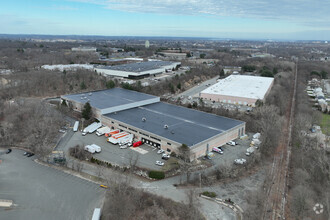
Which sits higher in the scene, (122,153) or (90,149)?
(90,149)

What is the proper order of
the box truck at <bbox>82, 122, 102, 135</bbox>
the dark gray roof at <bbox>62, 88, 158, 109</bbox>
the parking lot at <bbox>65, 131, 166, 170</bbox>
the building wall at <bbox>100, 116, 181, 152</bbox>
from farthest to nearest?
the dark gray roof at <bbox>62, 88, 158, 109</bbox> < the box truck at <bbox>82, 122, 102, 135</bbox> < the building wall at <bbox>100, 116, 181, 152</bbox> < the parking lot at <bbox>65, 131, 166, 170</bbox>

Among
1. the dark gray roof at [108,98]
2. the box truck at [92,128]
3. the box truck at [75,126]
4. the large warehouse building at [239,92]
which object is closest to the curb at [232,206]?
the box truck at [92,128]

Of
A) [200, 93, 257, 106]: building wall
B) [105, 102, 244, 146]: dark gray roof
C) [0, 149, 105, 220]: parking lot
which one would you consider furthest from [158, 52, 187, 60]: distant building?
[0, 149, 105, 220]: parking lot

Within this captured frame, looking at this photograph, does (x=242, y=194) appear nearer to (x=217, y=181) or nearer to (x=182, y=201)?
(x=217, y=181)

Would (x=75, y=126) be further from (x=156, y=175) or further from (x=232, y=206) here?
(x=232, y=206)

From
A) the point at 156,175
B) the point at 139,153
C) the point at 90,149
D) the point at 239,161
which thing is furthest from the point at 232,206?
the point at 90,149

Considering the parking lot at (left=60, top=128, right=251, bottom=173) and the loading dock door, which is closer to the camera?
the parking lot at (left=60, top=128, right=251, bottom=173)

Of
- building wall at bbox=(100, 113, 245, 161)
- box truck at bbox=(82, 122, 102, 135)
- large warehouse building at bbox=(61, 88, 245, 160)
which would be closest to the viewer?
building wall at bbox=(100, 113, 245, 161)

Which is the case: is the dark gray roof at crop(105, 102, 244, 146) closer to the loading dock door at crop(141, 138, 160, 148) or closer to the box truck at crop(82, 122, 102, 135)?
the loading dock door at crop(141, 138, 160, 148)

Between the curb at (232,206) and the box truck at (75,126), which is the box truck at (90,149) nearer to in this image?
the box truck at (75,126)
